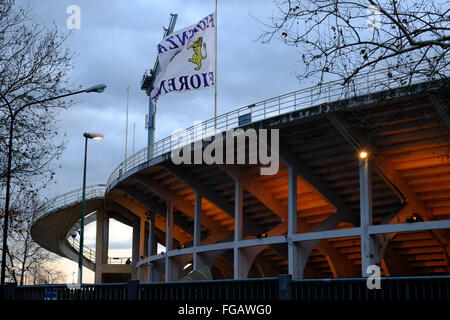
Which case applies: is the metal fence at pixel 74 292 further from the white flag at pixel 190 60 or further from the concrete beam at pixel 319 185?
the white flag at pixel 190 60

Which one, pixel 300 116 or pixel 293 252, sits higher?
pixel 300 116

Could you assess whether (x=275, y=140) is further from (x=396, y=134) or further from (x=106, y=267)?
(x=106, y=267)

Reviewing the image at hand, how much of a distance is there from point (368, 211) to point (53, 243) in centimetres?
4301

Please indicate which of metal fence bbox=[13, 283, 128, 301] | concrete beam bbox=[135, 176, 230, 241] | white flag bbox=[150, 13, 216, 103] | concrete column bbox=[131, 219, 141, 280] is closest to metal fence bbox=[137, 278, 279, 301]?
metal fence bbox=[13, 283, 128, 301]

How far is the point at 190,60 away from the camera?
35281 mm

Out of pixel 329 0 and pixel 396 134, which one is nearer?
pixel 329 0

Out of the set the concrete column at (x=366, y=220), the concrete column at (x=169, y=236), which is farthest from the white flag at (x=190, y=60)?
the concrete column at (x=366, y=220)

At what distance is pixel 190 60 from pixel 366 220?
1266 centimetres

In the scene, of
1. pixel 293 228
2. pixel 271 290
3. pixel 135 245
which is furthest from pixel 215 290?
pixel 135 245

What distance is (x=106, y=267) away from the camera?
54969mm

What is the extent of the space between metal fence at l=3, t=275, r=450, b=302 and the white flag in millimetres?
17738

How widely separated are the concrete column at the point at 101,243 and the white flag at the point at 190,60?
22.0 meters
